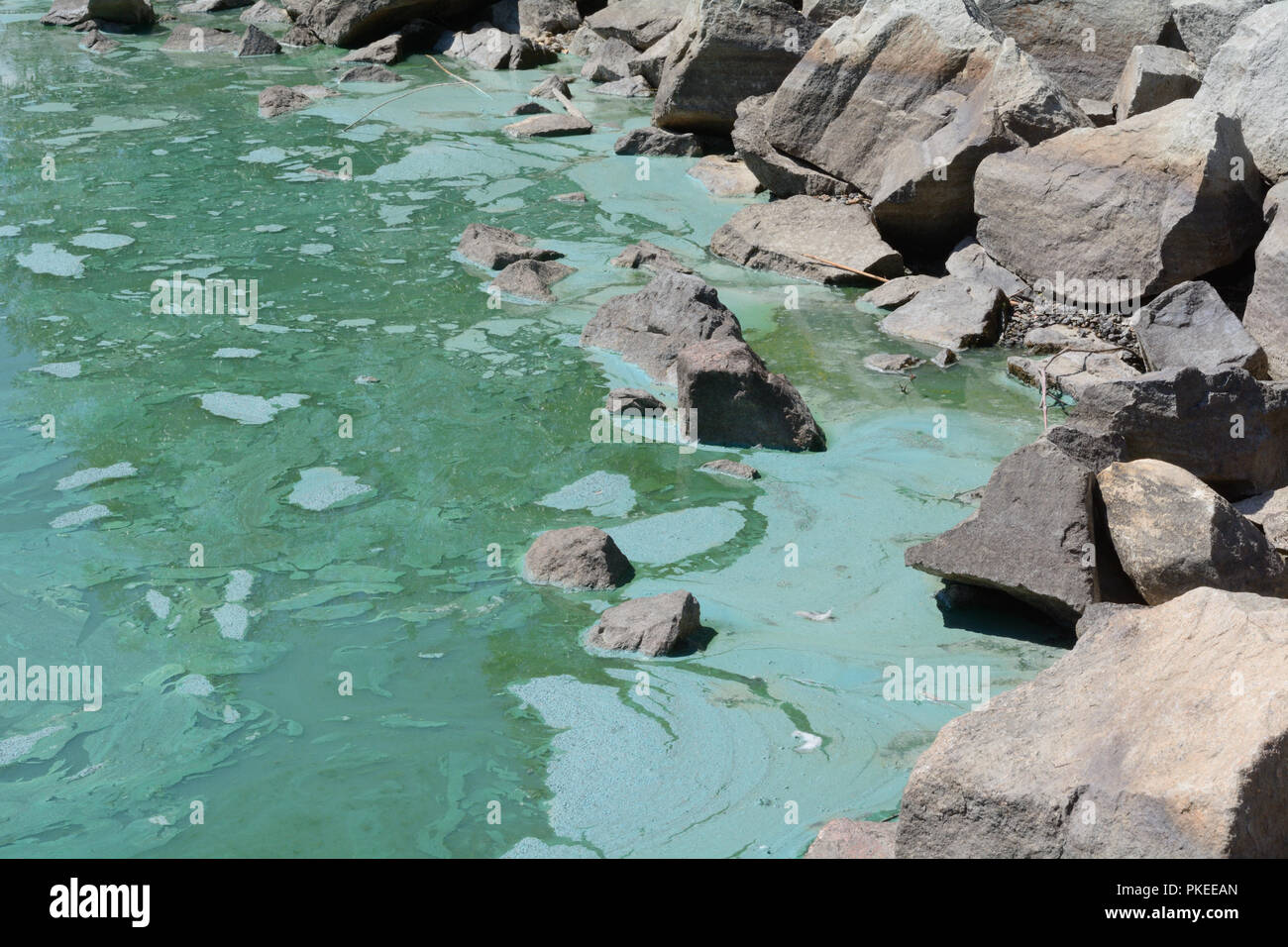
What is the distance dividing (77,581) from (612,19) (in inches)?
385

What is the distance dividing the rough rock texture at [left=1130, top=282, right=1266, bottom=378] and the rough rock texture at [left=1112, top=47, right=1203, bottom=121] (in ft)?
7.24

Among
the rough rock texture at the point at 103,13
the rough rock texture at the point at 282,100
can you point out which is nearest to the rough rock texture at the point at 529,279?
the rough rock texture at the point at 282,100

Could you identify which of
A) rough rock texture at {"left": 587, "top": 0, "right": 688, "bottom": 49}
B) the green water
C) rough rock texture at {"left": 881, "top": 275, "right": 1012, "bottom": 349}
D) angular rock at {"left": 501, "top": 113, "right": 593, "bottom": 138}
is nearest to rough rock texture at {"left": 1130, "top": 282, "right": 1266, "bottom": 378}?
the green water

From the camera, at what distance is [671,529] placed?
537 centimetres

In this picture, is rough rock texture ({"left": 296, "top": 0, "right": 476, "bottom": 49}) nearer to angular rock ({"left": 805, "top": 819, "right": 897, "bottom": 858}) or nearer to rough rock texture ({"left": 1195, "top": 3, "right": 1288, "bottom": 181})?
rough rock texture ({"left": 1195, "top": 3, "right": 1288, "bottom": 181})

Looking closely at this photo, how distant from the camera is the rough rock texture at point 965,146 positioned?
7.86m

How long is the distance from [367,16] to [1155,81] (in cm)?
873

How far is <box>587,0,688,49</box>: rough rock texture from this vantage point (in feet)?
41.5

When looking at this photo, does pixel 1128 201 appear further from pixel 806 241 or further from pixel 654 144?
pixel 654 144

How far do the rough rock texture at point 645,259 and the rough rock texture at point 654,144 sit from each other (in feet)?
7.66

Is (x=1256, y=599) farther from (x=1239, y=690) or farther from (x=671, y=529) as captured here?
(x=671, y=529)

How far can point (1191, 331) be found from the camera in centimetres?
633

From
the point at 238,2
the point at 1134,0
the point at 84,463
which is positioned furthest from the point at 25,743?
the point at 238,2

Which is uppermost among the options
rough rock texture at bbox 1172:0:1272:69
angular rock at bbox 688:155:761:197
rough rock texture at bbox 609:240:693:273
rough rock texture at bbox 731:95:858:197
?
rough rock texture at bbox 1172:0:1272:69
